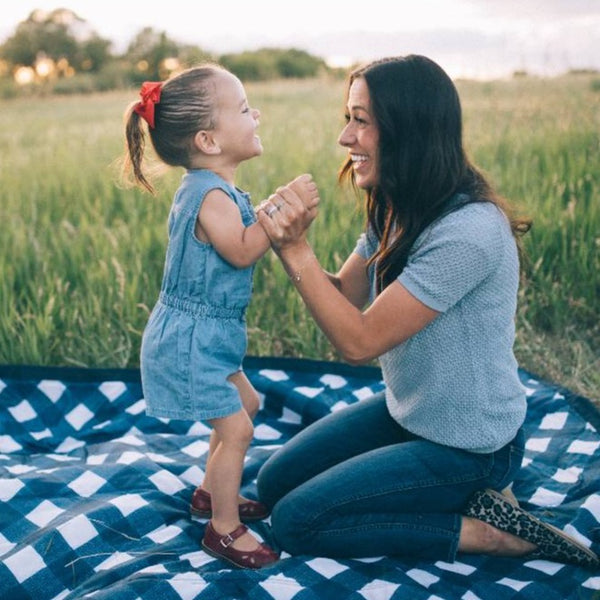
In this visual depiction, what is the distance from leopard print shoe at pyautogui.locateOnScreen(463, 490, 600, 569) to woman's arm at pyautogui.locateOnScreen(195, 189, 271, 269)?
0.88 meters

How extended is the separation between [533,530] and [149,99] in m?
1.48

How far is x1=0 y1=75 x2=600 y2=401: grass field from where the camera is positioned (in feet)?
11.3

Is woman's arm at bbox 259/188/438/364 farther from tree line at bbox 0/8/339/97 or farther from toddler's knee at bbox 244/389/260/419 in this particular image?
tree line at bbox 0/8/339/97

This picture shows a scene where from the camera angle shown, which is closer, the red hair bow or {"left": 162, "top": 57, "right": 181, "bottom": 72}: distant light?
the red hair bow

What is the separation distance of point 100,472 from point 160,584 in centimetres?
68

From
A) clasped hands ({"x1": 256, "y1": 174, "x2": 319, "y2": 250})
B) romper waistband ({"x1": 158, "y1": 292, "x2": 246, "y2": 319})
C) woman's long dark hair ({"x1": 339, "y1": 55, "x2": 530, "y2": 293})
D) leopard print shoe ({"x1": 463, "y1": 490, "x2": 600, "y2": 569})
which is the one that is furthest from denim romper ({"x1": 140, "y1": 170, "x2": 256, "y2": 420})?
leopard print shoe ({"x1": 463, "y1": 490, "x2": 600, "y2": 569})

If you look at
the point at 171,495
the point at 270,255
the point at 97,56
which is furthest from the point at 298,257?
the point at 97,56

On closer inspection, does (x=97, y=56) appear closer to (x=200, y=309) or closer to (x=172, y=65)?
(x=172, y=65)

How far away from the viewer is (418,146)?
6.54 ft

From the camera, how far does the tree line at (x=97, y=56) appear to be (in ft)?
61.9

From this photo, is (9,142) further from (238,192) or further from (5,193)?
(238,192)

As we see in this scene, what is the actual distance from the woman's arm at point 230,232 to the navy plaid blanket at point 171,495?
30.8 inches

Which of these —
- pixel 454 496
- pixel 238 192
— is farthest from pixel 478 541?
pixel 238 192

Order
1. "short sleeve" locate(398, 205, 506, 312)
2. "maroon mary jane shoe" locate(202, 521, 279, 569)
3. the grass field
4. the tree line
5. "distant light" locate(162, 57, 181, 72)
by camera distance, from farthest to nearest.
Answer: the tree line < the grass field < "distant light" locate(162, 57, 181, 72) < "maroon mary jane shoe" locate(202, 521, 279, 569) < "short sleeve" locate(398, 205, 506, 312)
